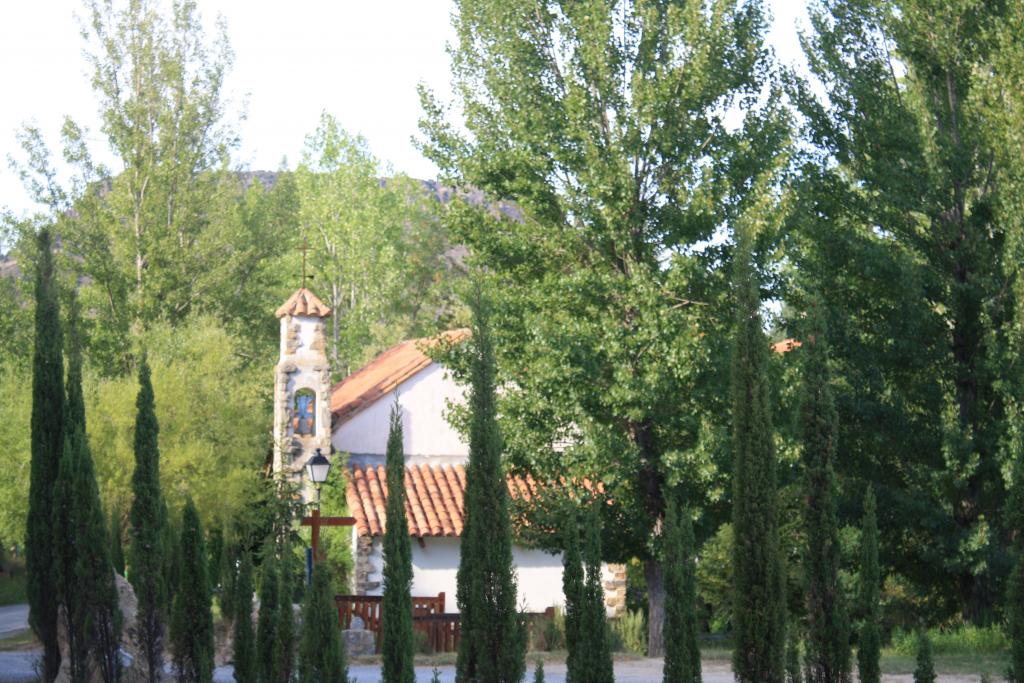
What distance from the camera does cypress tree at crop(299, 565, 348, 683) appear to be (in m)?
12.5

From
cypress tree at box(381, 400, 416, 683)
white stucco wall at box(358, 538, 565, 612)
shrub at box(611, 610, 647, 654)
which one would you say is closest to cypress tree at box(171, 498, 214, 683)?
cypress tree at box(381, 400, 416, 683)

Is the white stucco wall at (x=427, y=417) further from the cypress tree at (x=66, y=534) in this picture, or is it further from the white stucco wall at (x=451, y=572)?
the cypress tree at (x=66, y=534)

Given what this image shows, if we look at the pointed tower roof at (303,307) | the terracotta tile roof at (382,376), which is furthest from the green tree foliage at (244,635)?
the pointed tower roof at (303,307)

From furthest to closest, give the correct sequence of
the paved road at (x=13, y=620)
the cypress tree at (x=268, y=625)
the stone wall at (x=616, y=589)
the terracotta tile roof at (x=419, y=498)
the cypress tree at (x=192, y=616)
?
the paved road at (x=13, y=620) → the stone wall at (x=616, y=589) → the terracotta tile roof at (x=419, y=498) → the cypress tree at (x=192, y=616) → the cypress tree at (x=268, y=625)

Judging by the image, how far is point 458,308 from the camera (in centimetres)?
5000

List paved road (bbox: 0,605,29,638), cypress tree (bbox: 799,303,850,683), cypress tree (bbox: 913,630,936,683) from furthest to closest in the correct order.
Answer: paved road (bbox: 0,605,29,638)
cypress tree (bbox: 913,630,936,683)
cypress tree (bbox: 799,303,850,683)

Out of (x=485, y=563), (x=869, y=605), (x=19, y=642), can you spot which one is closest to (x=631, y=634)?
(x=19, y=642)

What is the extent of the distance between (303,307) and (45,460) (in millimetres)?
13752

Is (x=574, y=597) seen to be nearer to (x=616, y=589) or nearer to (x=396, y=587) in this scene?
(x=396, y=587)

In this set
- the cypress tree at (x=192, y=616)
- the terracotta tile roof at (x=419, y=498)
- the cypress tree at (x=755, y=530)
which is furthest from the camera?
the terracotta tile roof at (x=419, y=498)

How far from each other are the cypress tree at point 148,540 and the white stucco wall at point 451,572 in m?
12.7

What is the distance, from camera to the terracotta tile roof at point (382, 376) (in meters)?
28.4

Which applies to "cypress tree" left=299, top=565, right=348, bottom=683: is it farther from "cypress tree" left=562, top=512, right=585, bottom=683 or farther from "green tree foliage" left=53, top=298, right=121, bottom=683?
"green tree foliage" left=53, top=298, right=121, bottom=683

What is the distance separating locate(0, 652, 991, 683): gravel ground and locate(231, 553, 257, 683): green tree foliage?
11.3 feet
